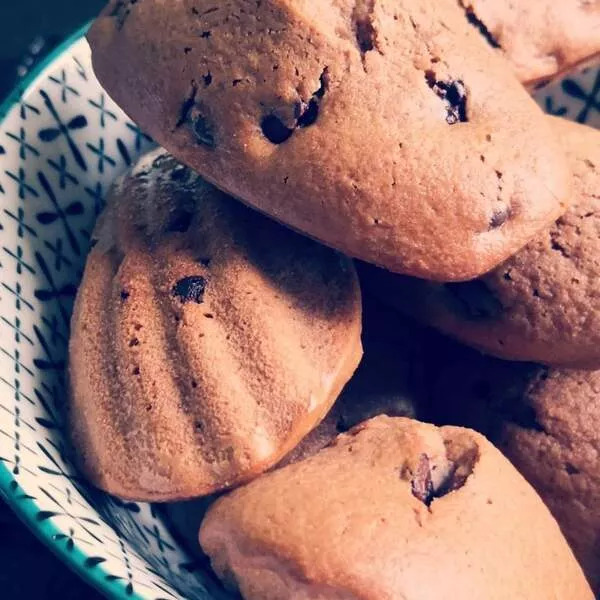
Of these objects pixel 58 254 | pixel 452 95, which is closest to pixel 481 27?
pixel 452 95

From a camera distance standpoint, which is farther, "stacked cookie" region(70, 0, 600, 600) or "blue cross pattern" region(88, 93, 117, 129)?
"blue cross pattern" region(88, 93, 117, 129)

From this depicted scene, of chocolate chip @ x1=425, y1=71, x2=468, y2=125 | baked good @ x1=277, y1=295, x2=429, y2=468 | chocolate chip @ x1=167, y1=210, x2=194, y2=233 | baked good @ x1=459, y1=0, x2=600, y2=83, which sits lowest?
baked good @ x1=277, y1=295, x2=429, y2=468

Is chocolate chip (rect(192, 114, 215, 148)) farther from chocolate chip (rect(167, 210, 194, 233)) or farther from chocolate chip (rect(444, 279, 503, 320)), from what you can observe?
chocolate chip (rect(444, 279, 503, 320))

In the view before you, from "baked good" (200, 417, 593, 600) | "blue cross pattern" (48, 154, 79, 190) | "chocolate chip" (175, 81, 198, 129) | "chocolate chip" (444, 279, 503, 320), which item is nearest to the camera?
"baked good" (200, 417, 593, 600)

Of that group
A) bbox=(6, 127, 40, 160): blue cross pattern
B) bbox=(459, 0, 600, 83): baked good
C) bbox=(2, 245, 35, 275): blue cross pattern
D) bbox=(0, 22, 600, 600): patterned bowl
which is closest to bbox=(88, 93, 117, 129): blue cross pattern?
bbox=(0, 22, 600, 600): patterned bowl

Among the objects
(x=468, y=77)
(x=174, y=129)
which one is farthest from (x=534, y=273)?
(x=174, y=129)

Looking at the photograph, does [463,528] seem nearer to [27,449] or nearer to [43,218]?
[27,449]

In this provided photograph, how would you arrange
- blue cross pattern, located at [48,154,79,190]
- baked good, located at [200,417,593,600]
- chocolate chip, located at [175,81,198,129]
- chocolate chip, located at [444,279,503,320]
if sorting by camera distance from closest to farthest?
baked good, located at [200,417,593,600] < chocolate chip, located at [175,81,198,129] < chocolate chip, located at [444,279,503,320] < blue cross pattern, located at [48,154,79,190]

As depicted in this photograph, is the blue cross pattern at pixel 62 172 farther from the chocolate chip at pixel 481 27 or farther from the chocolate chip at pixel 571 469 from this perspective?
the chocolate chip at pixel 571 469
